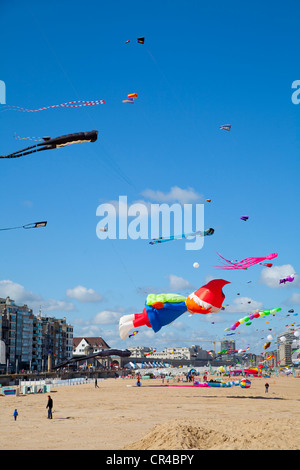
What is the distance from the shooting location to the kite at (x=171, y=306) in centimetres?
3491

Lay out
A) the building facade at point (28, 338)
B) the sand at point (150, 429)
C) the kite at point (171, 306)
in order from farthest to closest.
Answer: the building facade at point (28, 338) < the kite at point (171, 306) < the sand at point (150, 429)

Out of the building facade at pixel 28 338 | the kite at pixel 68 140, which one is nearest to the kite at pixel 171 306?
the kite at pixel 68 140

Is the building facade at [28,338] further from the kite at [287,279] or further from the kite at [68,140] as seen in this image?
the kite at [68,140]

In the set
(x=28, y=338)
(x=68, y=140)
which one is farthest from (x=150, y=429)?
(x=28, y=338)

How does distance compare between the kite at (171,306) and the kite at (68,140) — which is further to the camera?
the kite at (171,306)

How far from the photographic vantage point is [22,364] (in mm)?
114875

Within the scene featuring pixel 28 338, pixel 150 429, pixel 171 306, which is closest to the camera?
pixel 150 429

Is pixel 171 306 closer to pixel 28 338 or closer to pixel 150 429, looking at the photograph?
pixel 150 429

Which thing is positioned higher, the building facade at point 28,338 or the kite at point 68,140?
the kite at point 68,140

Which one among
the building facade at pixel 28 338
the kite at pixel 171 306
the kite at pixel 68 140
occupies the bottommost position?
the building facade at pixel 28 338

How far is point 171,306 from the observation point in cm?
3744
